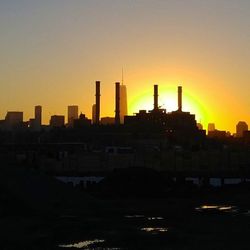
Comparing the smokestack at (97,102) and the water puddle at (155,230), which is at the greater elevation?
the smokestack at (97,102)

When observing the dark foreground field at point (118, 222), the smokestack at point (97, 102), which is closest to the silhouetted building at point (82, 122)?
the smokestack at point (97, 102)

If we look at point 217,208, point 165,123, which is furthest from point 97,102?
point 217,208

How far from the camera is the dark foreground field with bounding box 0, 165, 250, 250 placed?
66.3 ft

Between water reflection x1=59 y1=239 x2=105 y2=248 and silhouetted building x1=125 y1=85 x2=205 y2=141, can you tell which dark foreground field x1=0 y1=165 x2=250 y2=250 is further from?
silhouetted building x1=125 y1=85 x2=205 y2=141

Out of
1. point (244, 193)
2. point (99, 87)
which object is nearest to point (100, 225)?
point (244, 193)

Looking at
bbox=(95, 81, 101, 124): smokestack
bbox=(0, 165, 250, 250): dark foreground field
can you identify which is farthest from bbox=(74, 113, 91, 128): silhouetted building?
bbox=(0, 165, 250, 250): dark foreground field

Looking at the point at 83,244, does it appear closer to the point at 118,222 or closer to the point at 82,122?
the point at 118,222

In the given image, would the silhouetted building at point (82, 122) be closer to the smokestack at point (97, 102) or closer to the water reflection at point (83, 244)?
the smokestack at point (97, 102)

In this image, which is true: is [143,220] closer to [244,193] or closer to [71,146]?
[244,193]

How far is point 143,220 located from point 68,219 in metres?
3.38

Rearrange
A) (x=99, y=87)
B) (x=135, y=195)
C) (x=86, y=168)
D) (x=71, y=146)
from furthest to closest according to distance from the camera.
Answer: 1. (x=99, y=87)
2. (x=71, y=146)
3. (x=86, y=168)
4. (x=135, y=195)

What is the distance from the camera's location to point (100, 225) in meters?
24.8

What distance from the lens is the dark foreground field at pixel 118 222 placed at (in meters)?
20.2

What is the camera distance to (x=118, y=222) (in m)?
26.1
